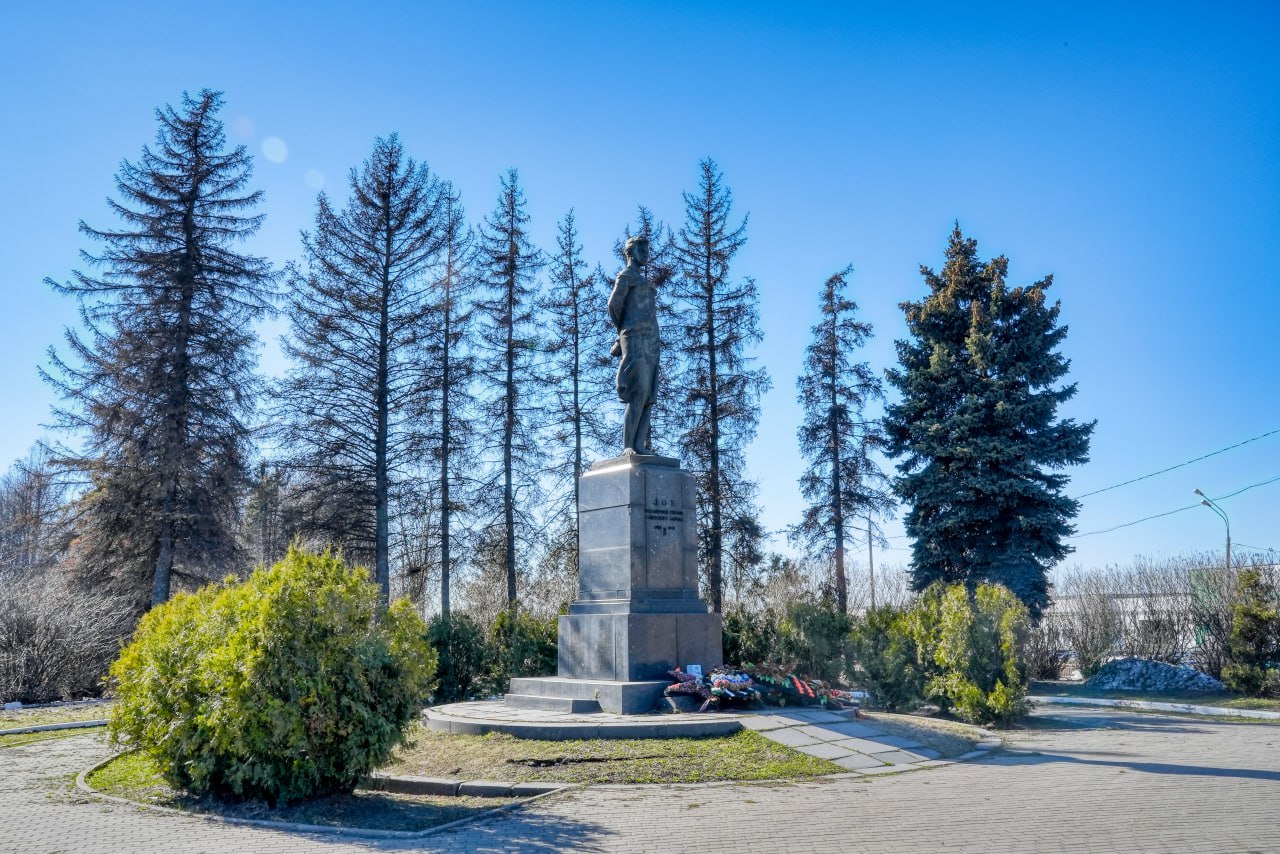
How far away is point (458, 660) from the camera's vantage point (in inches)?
570

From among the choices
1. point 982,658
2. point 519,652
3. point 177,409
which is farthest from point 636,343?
point 177,409

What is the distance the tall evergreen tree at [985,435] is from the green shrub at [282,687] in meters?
15.7

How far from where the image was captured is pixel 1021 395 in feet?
66.0

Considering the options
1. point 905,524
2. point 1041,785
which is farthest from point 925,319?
point 1041,785

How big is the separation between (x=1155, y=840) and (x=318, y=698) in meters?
5.66

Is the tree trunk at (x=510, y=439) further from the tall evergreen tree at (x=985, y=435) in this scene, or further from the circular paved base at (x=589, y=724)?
the circular paved base at (x=589, y=724)

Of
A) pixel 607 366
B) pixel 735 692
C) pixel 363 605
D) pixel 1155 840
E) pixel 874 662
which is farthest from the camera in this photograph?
pixel 607 366

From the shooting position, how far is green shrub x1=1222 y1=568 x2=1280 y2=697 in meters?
16.0

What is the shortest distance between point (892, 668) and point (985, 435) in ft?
30.3

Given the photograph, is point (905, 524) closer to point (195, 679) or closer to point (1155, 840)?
point (1155, 840)

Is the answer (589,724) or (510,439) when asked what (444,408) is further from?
(589,724)

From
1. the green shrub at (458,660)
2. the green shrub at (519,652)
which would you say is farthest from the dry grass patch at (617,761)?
the green shrub at (458,660)

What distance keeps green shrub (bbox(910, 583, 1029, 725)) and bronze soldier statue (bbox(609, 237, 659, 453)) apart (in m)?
4.76

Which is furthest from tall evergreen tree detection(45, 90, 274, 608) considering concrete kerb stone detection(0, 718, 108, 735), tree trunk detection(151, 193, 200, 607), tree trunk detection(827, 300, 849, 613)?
tree trunk detection(827, 300, 849, 613)
